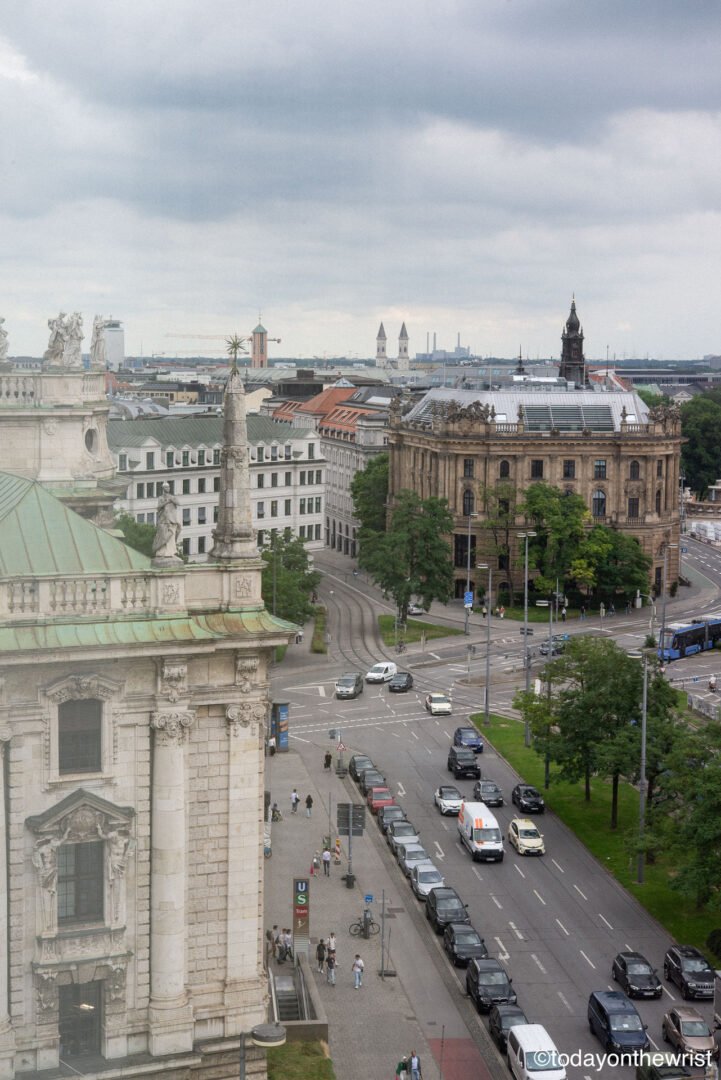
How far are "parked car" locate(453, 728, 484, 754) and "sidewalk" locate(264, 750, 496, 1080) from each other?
1371cm

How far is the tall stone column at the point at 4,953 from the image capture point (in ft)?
155

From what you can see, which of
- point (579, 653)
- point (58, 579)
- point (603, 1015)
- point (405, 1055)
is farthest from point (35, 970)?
point (579, 653)

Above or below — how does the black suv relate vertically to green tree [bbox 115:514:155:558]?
below

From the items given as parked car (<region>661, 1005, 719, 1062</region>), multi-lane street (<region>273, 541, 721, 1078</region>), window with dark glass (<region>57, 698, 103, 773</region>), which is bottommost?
multi-lane street (<region>273, 541, 721, 1078</region>)

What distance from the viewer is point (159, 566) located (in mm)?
50406

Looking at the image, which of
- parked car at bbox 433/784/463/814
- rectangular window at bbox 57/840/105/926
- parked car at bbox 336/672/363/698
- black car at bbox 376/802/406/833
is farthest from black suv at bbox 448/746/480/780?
rectangular window at bbox 57/840/105/926

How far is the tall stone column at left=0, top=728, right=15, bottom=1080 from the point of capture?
47.2 metres

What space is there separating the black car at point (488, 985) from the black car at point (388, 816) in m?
22.7

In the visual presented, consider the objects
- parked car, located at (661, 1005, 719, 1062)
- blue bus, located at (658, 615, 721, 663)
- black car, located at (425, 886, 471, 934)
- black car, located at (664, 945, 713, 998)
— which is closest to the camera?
parked car, located at (661, 1005, 719, 1062)

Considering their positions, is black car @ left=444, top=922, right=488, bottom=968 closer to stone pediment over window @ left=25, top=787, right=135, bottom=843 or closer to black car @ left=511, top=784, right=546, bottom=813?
black car @ left=511, top=784, right=546, bottom=813

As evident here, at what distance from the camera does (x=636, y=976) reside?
2657 inches

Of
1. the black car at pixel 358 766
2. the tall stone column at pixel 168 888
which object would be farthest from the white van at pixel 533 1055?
the black car at pixel 358 766

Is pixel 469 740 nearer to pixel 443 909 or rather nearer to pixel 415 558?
pixel 443 909

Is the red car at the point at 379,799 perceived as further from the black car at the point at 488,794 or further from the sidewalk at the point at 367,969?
the black car at the point at 488,794
